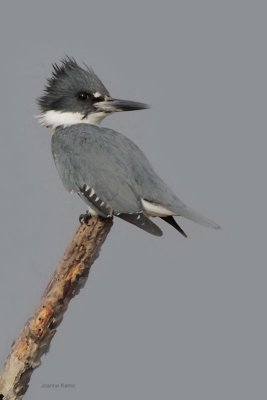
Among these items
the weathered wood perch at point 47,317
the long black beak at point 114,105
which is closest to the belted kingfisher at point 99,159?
the long black beak at point 114,105

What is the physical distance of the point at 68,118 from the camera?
382cm

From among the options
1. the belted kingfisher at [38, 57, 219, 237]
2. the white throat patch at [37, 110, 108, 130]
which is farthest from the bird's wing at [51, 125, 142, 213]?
the white throat patch at [37, 110, 108, 130]

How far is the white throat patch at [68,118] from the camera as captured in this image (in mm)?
3805

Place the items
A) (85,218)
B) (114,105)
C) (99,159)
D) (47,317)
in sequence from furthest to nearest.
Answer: (114,105), (99,159), (85,218), (47,317)

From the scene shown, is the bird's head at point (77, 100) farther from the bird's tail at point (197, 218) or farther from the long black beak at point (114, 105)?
the bird's tail at point (197, 218)

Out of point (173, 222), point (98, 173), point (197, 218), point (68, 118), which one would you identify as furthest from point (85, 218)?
point (68, 118)

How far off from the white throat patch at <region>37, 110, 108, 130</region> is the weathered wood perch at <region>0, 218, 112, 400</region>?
830 mm

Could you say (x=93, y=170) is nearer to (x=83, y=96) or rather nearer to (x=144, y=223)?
(x=144, y=223)

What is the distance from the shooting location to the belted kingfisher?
3.29 m

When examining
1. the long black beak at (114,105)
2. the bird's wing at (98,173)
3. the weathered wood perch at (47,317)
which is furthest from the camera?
the long black beak at (114,105)

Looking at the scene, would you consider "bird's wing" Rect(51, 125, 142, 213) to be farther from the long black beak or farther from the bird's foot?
the long black beak

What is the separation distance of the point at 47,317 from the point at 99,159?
836mm

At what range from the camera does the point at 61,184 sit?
3613 mm

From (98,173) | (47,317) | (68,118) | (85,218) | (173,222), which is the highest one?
(68,118)
